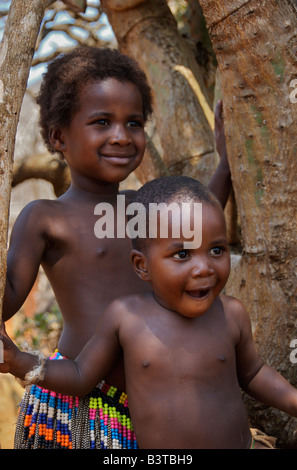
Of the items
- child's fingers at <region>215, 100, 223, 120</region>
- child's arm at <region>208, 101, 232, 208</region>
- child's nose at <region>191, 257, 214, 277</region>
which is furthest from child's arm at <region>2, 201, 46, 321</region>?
child's fingers at <region>215, 100, 223, 120</region>

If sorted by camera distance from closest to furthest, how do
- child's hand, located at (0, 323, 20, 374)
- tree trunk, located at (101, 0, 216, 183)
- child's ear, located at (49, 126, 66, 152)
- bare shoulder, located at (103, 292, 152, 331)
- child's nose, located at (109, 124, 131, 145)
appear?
child's hand, located at (0, 323, 20, 374)
bare shoulder, located at (103, 292, 152, 331)
child's nose, located at (109, 124, 131, 145)
child's ear, located at (49, 126, 66, 152)
tree trunk, located at (101, 0, 216, 183)

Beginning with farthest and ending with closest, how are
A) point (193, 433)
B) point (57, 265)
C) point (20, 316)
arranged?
point (20, 316) < point (57, 265) < point (193, 433)

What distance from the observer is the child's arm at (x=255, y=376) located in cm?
202

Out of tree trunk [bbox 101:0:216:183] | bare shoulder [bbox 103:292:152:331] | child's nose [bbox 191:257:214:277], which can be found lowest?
bare shoulder [bbox 103:292:152:331]

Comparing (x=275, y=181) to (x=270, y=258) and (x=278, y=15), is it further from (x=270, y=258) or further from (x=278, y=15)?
(x=278, y=15)

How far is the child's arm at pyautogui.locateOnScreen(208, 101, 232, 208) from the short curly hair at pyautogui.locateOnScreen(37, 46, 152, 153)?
647mm

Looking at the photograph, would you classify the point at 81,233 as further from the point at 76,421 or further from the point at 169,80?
the point at 169,80

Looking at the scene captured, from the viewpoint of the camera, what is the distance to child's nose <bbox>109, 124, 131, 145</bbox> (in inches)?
87.0

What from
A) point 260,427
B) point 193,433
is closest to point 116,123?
point 193,433

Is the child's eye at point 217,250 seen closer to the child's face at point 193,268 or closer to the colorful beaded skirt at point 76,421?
the child's face at point 193,268

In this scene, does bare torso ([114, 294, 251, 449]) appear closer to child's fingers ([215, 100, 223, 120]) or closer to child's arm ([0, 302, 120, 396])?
child's arm ([0, 302, 120, 396])

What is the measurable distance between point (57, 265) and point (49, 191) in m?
7.14

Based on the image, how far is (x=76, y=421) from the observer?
2113 mm

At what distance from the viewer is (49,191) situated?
30.2 feet
